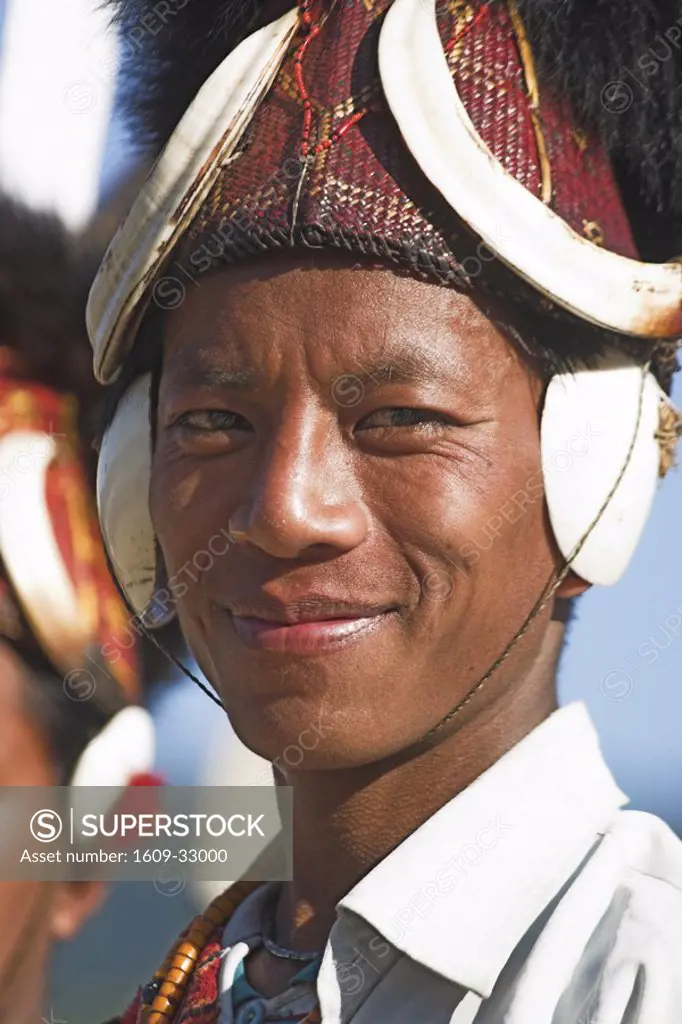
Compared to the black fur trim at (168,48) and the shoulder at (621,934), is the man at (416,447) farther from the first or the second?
the black fur trim at (168,48)

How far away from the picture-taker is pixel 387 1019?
5.12 feet

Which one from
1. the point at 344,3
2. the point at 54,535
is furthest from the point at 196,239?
the point at 54,535

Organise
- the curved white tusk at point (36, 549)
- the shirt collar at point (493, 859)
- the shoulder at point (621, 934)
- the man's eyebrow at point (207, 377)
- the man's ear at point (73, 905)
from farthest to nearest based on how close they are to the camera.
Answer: the man's ear at point (73, 905)
the curved white tusk at point (36, 549)
the man's eyebrow at point (207, 377)
the shirt collar at point (493, 859)
the shoulder at point (621, 934)

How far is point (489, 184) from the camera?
1.64 metres

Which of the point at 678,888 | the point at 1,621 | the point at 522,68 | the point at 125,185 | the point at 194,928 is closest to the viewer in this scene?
the point at 678,888

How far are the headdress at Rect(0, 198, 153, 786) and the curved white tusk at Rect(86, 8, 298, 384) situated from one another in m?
1.03

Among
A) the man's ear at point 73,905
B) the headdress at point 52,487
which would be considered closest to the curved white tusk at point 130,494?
the headdress at point 52,487

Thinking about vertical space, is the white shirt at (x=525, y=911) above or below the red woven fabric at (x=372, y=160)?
below

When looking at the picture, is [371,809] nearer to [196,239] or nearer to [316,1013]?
[316,1013]

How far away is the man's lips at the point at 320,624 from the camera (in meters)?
1.64

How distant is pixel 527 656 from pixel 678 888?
0.36 meters

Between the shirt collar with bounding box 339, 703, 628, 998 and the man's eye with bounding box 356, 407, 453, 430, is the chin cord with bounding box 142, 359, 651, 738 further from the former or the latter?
the man's eye with bounding box 356, 407, 453, 430

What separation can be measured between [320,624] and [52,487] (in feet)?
4.60

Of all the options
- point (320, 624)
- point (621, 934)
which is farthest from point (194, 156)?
point (621, 934)
